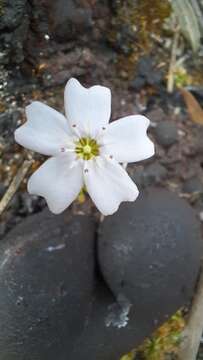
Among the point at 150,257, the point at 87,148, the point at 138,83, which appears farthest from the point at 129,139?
the point at 138,83

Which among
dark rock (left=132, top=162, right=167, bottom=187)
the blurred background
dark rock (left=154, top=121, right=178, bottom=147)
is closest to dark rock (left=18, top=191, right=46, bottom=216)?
the blurred background

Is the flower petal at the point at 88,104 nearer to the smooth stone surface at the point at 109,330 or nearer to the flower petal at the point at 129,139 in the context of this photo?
the flower petal at the point at 129,139

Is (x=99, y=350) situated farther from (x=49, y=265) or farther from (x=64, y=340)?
(x=49, y=265)

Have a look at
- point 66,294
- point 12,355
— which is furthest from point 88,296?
point 12,355

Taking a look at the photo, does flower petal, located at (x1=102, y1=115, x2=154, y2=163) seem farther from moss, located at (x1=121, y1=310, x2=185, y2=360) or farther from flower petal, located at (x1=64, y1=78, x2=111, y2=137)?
moss, located at (x1=121, y1=310, x2=185, y2=360)

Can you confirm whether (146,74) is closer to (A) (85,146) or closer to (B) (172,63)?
(B) (172,63)

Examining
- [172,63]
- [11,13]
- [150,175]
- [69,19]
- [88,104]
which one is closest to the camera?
[88,104]

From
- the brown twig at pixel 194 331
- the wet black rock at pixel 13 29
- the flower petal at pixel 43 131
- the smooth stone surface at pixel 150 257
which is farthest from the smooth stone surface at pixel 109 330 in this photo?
the wet black rock at pixel 13 29

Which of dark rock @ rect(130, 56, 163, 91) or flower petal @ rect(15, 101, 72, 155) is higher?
flower petal @ rect(15, 101, 72, 155)
